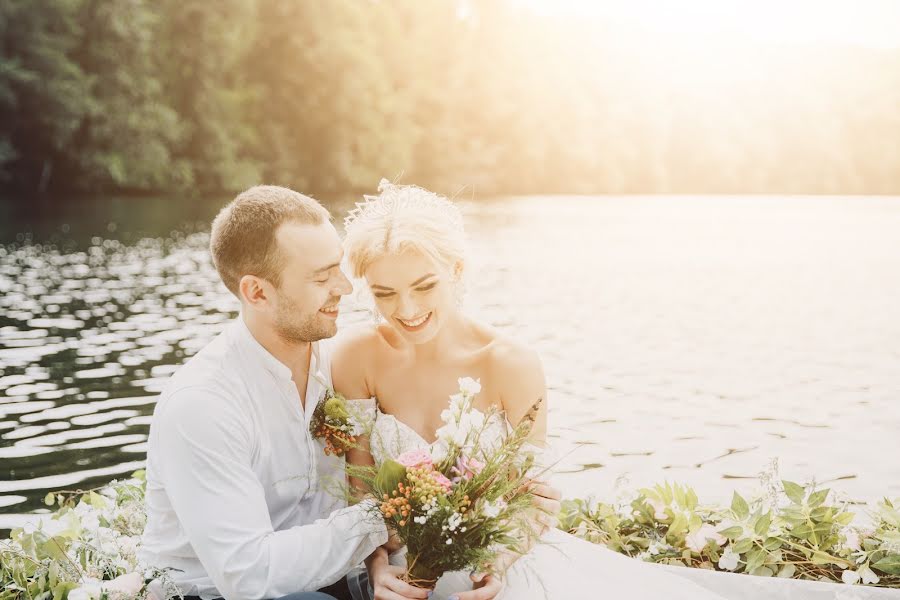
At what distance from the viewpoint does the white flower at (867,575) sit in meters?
4.05

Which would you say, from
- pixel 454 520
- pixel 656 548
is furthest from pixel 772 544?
pixel 454 520

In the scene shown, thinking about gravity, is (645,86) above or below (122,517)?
above

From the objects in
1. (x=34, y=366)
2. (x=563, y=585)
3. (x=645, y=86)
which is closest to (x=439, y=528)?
(x=563, y=585)

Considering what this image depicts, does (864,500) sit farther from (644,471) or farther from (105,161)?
(105,161)

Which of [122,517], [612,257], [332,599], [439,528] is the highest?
[439,528]

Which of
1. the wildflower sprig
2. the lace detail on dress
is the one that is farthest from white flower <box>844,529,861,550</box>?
the lace detail on dress

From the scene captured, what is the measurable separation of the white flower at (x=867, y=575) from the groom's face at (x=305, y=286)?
264cm

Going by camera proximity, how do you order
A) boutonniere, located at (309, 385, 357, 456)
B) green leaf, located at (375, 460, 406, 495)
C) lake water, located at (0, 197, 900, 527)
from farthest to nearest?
1. lake water, located at (0, 197, 900, 527)
2. boutonniere, located at (309, 385, 357, 456)
3. green leaf, located at (375, 460, 406, 495)

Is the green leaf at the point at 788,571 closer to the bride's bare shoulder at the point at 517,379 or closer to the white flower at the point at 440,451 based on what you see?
the bride's bare shoulder at the point at 517,379

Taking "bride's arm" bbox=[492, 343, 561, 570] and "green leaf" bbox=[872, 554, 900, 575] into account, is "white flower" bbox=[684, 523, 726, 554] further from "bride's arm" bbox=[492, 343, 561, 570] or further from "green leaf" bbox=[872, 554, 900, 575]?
"bride's arm" bbox=[492, 343, 561, 570]

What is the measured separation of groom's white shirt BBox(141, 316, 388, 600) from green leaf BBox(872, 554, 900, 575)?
7.94 feet

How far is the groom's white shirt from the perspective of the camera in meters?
3.02

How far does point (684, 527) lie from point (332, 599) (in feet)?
6.92

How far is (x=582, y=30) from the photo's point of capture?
80.7 m
